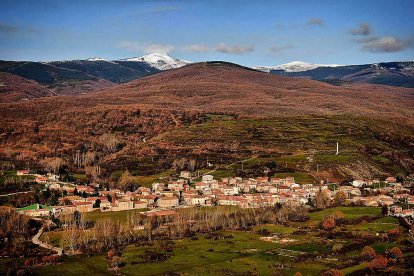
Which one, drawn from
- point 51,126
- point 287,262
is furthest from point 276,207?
point 51,126

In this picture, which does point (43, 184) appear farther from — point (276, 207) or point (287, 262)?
point (287, 262)

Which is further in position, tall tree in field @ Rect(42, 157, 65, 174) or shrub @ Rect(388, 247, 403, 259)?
tall tree in field @ Rect(42, 157, 65, 174)

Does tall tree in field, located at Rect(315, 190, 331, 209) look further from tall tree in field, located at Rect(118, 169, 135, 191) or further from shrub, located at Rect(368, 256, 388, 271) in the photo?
tall tree in field, located at Rect(118, 169, 135, 191)

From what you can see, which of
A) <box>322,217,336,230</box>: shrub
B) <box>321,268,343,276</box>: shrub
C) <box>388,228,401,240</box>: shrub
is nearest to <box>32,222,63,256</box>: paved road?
<box>321,268,343,276</box>: shrub

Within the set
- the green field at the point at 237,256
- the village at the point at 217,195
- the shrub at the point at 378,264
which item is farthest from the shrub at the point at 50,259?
the shrub at the point at 378,264

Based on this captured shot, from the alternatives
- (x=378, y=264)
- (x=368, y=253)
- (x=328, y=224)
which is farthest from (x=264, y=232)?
(x=378, y=264)

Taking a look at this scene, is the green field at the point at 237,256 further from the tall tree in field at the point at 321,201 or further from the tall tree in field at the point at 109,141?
the tall tree in field at the point at 109,141

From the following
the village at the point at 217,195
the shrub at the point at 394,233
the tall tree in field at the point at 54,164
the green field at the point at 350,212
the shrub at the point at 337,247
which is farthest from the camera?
the tall tree in field at the point at 54,164

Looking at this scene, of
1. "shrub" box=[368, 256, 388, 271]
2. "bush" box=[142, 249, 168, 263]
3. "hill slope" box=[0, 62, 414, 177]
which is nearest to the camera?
"shrub" box=[368, 256, 388, 271]
